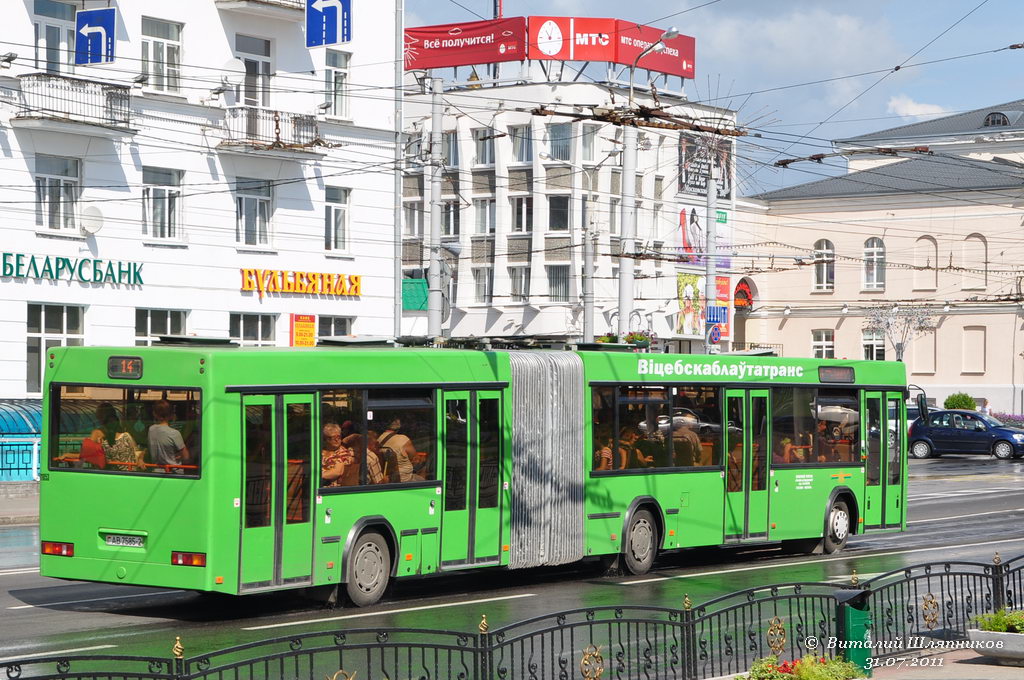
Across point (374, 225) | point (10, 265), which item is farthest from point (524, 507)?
point (374, 225)

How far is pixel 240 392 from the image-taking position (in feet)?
44.2

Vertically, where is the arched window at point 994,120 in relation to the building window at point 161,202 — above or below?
above

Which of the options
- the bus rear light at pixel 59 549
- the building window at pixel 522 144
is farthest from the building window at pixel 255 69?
the building window at pixel 522 144

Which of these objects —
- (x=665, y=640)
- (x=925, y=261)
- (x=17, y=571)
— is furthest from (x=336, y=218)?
(x=925, y=261)

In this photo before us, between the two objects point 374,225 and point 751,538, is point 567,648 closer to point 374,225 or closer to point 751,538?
point 751,538

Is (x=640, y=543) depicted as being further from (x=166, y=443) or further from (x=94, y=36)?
(x=94, y=36)

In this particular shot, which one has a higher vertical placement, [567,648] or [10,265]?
[10,265]

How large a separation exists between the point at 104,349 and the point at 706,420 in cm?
803

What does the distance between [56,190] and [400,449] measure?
20.4 m

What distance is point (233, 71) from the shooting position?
35.8m

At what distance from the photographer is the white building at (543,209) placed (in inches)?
2699

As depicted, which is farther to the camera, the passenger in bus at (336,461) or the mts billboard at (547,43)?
the mts billboard at (547,43)

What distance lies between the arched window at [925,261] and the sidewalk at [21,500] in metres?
60.0

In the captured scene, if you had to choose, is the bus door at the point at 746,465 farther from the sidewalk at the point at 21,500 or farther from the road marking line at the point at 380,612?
the sidewalk at the point at 21,500
